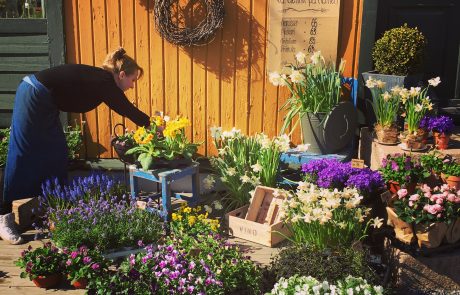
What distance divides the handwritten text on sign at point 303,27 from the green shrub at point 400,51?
0.49 m

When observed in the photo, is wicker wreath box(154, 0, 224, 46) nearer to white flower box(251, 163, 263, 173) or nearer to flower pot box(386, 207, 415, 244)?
white flower box(251, 163, 263, 173)

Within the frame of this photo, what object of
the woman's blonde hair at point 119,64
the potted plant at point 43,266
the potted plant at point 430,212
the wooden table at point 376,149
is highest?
the woman's blonde hair at point 119,64

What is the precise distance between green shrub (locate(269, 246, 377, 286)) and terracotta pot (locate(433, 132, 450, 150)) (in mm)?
1701

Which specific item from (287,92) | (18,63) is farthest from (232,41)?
(18,63)

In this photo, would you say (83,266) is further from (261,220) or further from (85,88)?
(261,220)

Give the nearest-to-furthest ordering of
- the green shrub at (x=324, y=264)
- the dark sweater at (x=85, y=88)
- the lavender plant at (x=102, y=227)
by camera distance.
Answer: the green shrub at (x=324, y=264) → the lavender plant at (x=102, y=227) → the dark sweater at (x=85, y=88)

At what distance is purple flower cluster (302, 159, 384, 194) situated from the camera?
4.38 meters

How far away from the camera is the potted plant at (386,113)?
16.7 feet

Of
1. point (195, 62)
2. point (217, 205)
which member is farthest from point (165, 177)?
point (195, 62)

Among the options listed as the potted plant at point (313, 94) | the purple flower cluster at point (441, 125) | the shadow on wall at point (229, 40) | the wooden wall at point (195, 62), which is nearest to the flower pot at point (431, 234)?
the purple flower cluster at point (441, 125)

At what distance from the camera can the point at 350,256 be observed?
145 inches

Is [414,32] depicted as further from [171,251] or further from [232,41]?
[171,251]

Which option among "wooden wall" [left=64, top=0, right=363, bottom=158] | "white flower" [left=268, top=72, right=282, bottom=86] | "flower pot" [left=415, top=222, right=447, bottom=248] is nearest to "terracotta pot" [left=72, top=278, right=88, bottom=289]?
"wooden wall" [left=64, top=0, right=363, bottom=158]

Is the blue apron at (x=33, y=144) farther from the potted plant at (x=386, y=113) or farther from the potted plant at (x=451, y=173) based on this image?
the potted plant at (x=451, y=173)
